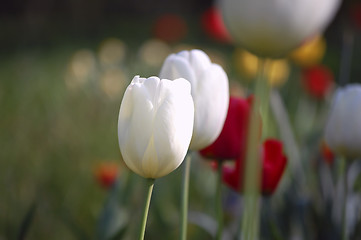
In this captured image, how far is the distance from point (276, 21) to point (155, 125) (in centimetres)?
19

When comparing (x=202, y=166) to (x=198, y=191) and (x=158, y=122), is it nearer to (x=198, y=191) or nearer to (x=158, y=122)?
(x=198, y=191)

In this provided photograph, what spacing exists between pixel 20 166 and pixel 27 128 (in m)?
0.35

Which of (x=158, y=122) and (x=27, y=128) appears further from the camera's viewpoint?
(x=27, y=128)

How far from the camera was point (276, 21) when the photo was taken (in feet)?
1.78

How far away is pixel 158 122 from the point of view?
44cm

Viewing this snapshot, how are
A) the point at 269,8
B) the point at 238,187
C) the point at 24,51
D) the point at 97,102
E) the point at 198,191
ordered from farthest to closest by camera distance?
1. the point at 24,51
2. the point at 97,102
3. the point at 198,191
4. the point at 238,187
5. the point at 269,8

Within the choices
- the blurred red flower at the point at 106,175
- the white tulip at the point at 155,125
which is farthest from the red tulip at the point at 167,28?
the white tulip at the point at 155,125

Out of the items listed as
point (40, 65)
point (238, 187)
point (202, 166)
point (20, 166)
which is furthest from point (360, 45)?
point (238, 187)

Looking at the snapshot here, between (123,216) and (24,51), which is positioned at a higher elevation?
(24,51)

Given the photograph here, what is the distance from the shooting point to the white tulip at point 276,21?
0.54 meters

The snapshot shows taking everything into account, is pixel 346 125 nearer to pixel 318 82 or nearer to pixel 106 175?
pixel 106 175

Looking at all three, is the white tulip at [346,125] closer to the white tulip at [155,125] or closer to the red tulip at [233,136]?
the red tulip at [233,136]

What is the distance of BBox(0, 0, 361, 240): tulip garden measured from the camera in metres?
0.45

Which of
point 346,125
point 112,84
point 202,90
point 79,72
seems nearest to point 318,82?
point 112,84
